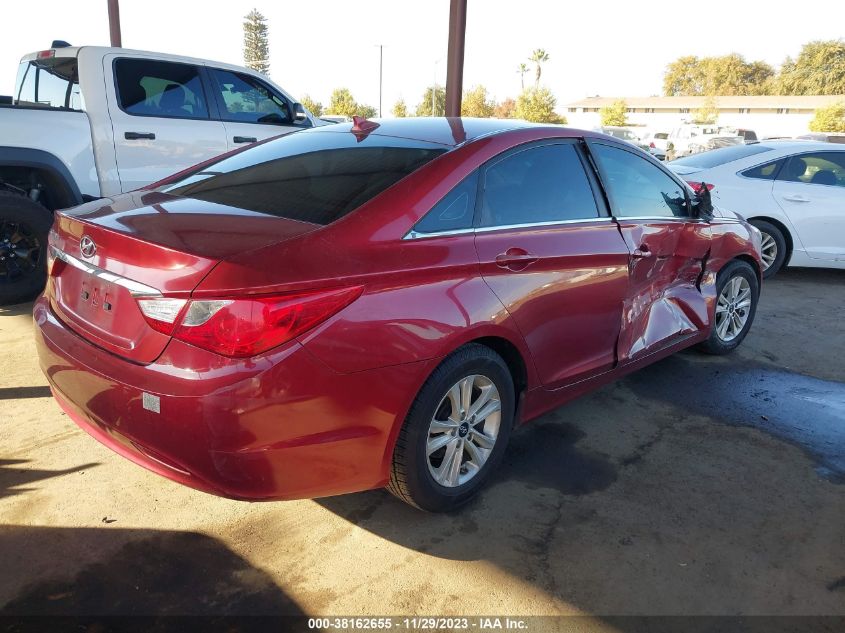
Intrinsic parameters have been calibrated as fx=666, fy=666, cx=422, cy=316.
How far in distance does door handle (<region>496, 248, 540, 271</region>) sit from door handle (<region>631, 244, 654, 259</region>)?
2.99 feet

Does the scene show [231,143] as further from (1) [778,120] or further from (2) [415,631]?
(1) [778,120]

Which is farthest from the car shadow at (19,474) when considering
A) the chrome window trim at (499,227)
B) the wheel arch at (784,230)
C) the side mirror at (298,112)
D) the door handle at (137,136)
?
the wheel arch at (784,230)

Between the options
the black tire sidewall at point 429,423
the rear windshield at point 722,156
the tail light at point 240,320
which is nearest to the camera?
the tail light at point 240,320

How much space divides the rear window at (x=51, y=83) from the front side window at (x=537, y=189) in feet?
14.9

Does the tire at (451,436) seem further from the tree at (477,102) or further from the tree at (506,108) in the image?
the tree at (506,108)

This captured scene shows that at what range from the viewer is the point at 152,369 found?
7.14 feet

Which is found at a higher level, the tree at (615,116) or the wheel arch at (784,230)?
the tree at (615,116)

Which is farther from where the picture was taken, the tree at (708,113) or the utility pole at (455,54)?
the tree at (708,113)

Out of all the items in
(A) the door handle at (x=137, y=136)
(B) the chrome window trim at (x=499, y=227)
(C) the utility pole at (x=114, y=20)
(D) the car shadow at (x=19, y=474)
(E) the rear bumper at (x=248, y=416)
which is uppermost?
(C) the utility pole at (x=114, y=20)

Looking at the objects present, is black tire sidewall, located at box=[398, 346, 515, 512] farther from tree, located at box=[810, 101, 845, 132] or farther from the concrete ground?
tree, located at box=[810, 101, 845, 132]

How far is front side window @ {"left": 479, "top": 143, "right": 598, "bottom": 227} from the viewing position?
114 inches

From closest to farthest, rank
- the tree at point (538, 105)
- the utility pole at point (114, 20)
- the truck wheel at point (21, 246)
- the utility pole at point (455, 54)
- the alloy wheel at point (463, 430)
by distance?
the alloy wheel at point (463, 430) → the truck wheel at point (21, 246) → the utility pole at point (455, 54) → the utility pole at point (114, 20) → the tree at point (538, 105)

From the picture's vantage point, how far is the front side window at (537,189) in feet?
9.53

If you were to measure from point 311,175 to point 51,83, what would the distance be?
4.71 m
